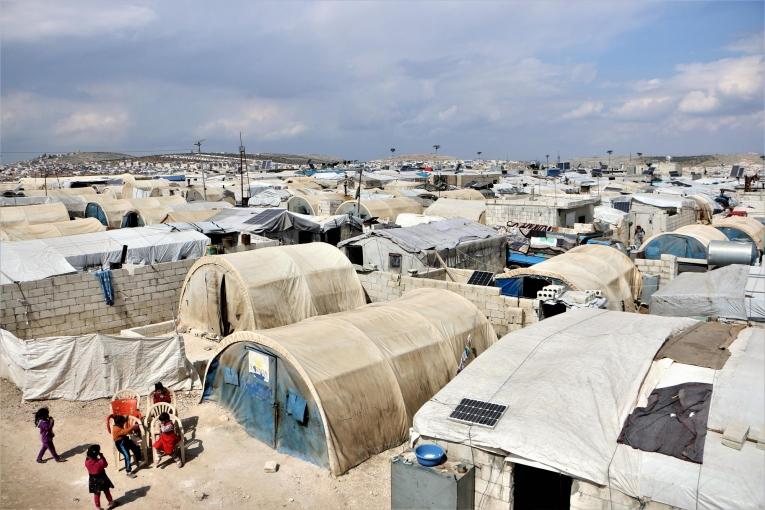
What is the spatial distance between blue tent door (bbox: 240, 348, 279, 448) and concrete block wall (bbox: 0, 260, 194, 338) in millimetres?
7194

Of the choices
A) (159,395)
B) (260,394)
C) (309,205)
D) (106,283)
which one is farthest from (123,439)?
(309,205)

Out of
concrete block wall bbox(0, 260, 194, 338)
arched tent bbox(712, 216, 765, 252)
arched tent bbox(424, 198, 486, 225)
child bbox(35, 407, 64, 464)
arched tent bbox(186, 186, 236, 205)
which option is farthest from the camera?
arched tent bbox(186, 186, 236, 205)

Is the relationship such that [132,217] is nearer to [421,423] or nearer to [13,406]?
[13,406]

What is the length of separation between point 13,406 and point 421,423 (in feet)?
30.5

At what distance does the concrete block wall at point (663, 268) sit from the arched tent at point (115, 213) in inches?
956

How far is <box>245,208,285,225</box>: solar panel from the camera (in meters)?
23.8

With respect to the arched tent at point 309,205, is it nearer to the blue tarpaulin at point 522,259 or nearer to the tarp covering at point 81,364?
the blue tarpaulin at point 522,259

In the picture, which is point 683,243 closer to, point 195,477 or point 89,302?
point 195,477

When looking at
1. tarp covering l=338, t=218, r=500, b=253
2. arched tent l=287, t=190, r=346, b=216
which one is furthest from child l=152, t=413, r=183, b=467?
arched tent l=287, t=190, r=346, b=216

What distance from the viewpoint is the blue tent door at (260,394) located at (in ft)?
36.5

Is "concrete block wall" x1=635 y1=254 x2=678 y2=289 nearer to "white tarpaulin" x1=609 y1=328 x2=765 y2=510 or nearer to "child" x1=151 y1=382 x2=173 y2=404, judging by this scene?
"white tarpaulin" x1=609 y1=328 x2=765 y2=510

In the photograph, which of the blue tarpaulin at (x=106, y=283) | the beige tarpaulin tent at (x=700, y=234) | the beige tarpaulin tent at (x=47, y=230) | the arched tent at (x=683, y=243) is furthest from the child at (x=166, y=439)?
the beige tarpaulin tent at (x=700, y=234)

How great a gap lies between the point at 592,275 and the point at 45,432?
1449 cm

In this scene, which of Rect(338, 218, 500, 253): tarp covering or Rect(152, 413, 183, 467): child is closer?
Rect(152, 413, 183, 467): child
